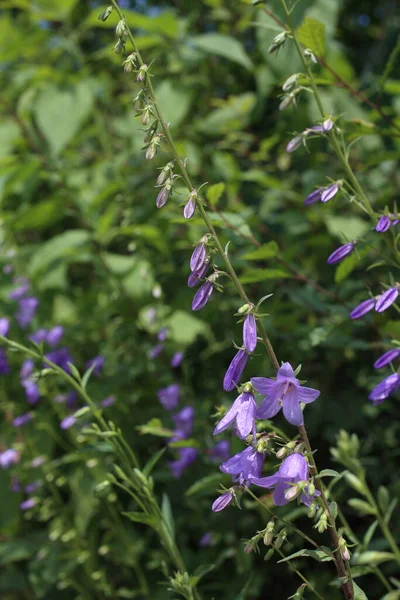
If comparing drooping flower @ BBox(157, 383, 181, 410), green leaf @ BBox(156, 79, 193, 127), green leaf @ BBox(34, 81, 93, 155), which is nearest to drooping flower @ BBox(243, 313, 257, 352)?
drooping flower @ BBox(157, 383, 181, 410)

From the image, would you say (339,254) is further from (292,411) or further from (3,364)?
(3,364)

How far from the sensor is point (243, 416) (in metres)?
1.15

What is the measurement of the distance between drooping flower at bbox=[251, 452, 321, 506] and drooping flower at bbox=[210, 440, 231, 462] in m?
1.10

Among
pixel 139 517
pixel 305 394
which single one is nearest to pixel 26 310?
pixel 139 517

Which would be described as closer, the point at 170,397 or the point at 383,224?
the point at 383,224

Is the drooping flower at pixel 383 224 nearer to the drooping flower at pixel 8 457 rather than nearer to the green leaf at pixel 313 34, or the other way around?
the green leaf at pixel 313 34

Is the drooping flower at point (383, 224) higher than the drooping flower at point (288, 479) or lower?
higher

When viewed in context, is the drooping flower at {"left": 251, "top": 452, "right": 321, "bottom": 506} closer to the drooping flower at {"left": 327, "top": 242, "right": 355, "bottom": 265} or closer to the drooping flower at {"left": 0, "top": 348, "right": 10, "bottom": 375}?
the drooping flower at {"left": 327, "top": 242, "right": 355, "bottom": 265}

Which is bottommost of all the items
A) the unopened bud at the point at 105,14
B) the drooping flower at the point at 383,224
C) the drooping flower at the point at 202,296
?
the drooping flower at the point at 383,224

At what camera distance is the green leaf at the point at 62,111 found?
9.89 ft

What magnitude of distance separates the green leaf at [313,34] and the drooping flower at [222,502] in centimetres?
118

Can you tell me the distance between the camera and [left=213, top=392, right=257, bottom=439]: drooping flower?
1.14 m

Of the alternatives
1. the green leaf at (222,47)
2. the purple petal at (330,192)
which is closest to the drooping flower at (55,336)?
the green leaf at (222,47)

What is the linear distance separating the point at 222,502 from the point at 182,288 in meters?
1.72
